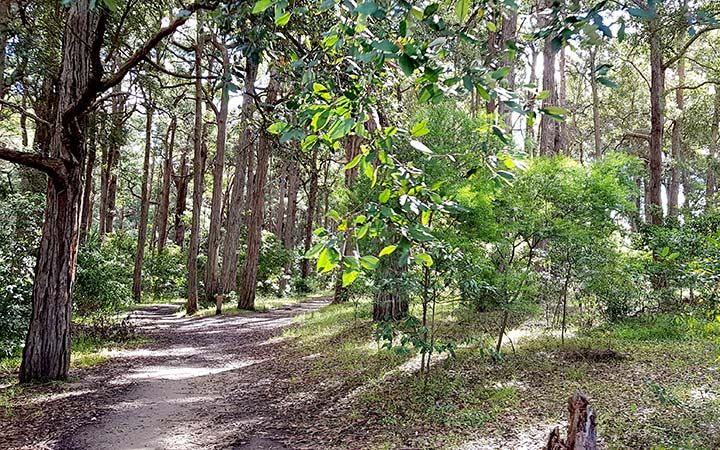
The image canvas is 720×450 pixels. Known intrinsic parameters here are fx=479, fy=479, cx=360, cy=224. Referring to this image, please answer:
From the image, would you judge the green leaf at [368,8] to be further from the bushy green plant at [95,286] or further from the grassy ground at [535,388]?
the bushy green plant at [95,286]

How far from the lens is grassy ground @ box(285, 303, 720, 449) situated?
487 centimetres

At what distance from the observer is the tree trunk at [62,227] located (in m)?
6.53

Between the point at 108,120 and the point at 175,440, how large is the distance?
30.3ft

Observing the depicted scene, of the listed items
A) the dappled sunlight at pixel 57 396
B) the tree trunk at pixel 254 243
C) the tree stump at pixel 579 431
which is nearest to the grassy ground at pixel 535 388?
the tree stump at pixel 579 431

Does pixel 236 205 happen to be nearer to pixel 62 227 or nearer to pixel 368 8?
pixel 62 227

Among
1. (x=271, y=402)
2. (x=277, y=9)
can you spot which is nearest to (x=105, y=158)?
(x=271, y=402)

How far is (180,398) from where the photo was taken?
676 cm

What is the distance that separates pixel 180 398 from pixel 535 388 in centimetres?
487

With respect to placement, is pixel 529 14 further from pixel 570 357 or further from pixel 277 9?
pixel 570 357

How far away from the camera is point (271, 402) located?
662 centimetres

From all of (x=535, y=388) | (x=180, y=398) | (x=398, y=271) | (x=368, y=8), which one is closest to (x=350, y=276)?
(x=368, y=8)

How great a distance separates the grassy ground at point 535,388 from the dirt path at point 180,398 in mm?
1107

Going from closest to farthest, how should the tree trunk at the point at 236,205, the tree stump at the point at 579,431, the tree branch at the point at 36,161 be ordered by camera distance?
the tree stump at the point at 579,431 → the tree branch at the point at 36,161 → the tree trunk at the point at 236,205

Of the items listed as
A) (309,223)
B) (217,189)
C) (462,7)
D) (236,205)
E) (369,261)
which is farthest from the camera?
(309,223)
